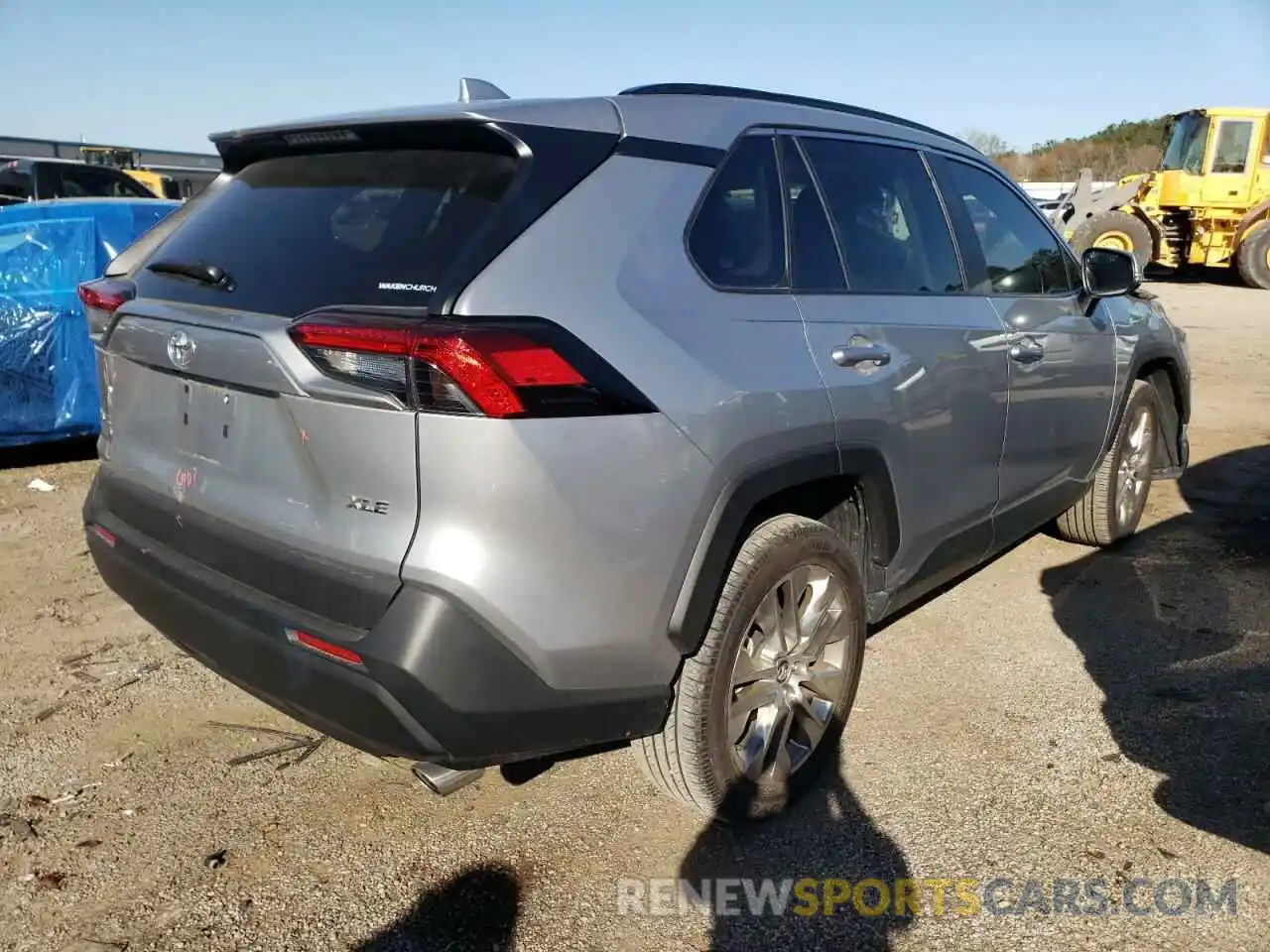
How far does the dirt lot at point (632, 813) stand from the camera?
2334mm

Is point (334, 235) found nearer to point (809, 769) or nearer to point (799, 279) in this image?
point (799, 279)

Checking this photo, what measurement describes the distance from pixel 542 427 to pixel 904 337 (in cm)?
139

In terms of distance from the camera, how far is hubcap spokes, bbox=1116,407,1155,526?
480cm

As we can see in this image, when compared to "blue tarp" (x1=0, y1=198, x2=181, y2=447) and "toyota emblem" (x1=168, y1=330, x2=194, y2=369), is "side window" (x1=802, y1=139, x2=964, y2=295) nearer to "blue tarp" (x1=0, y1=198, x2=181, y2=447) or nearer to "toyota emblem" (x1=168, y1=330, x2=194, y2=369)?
"toyota emblem" (x1=168, y1=330, x2=194, y2=369)

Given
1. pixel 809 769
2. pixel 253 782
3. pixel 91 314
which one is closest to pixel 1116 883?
pixel 809 769

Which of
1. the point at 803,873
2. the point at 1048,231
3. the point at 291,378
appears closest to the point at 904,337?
the point at 803,873

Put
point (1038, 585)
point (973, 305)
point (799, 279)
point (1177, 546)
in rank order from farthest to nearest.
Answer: point (1177, 546) < point (1038, 585) < point (973, 305) < point (799, 279)

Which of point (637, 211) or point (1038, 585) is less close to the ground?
point (637, 211)

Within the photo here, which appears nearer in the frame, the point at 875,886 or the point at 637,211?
the point at 637,211

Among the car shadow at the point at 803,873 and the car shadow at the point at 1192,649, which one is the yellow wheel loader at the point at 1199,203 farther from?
the car shadow at the point at 803,873

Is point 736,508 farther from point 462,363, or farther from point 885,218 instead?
point 885,218

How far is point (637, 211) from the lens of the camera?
2230 mm

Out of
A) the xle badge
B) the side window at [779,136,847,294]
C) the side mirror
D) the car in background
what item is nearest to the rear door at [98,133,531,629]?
the xle badge

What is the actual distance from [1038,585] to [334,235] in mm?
3526
